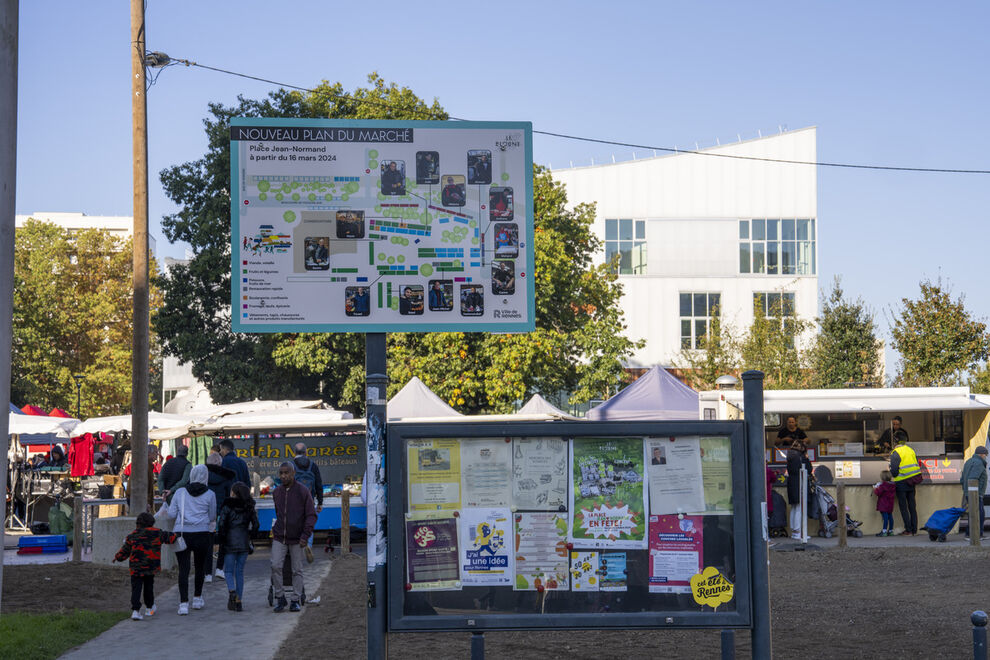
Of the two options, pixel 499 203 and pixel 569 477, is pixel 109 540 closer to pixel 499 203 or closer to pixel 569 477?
pixel 499 203

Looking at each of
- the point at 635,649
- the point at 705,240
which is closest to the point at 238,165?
the point at 635,649

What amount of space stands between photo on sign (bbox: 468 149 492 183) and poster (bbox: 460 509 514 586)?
2697 millimetres

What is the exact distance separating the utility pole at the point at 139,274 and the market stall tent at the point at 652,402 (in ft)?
38.7

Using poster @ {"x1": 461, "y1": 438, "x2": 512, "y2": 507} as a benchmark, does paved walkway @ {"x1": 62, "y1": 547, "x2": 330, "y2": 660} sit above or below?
below

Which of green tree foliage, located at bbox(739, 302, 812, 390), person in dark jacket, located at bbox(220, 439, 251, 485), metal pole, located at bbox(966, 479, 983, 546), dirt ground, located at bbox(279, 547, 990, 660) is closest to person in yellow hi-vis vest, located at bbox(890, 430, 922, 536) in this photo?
metal pole, located at bbox(966, 479, 983, 546)

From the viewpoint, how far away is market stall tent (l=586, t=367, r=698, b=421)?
2677 centimetres

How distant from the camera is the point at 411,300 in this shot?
8211 millimetres

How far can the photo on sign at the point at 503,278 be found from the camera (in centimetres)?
842

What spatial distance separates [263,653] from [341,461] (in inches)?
571

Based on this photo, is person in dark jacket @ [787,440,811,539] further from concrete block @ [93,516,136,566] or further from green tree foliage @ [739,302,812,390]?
green tree foliage @ [739,302,812,390]

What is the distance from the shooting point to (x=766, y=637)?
675 cm

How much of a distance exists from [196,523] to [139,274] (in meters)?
6.43

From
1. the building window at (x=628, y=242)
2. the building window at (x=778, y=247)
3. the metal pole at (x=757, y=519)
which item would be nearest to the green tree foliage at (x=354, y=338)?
the building window at (x=628, y=242)

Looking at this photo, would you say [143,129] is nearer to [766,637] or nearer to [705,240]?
[766,637]
